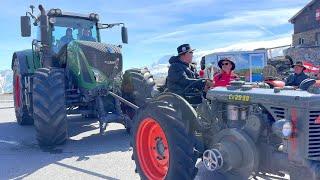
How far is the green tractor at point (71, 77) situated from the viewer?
24.1ft

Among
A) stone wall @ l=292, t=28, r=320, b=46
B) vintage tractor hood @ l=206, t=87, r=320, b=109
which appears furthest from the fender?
stone wall @ l=292, t=28, r=320, b=46

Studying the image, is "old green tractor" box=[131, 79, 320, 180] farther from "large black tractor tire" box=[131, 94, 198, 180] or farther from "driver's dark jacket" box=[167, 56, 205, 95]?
"driver's dark jacket" box=[167, 56, 205, 95]

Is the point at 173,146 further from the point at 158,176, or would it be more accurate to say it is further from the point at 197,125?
the point at 158,176

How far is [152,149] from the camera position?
5152mm

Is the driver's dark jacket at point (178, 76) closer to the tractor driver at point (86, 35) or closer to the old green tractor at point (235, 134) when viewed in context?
the old green tractor at point (235, 134)

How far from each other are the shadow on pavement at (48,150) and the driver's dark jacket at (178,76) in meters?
1.49

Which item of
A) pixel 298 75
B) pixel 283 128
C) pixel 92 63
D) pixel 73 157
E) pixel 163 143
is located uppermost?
pixel 92 63

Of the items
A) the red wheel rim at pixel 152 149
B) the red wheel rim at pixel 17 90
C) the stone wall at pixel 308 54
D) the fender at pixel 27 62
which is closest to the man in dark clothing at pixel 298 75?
Result: the red wheel rim at pixel 152 149

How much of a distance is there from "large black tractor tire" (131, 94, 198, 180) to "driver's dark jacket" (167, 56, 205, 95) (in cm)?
64

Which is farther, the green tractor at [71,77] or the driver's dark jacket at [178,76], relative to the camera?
the green tractor at [71,77]

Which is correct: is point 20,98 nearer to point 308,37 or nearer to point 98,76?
point 98,76

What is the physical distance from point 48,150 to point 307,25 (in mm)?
32479

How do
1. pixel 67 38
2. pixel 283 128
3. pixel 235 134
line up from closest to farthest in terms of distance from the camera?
pixel 283 128 < pixel 235 134 < pixel 67 38

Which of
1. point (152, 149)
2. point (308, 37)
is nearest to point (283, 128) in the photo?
point (152, 149)
